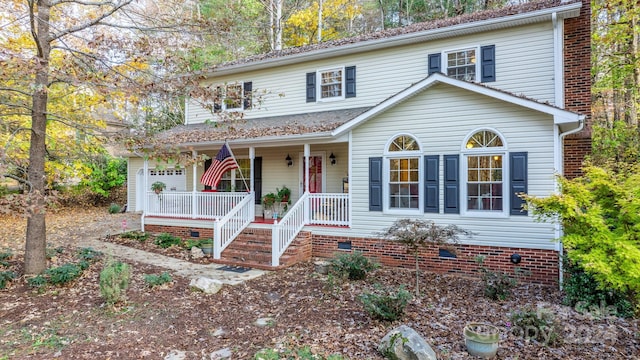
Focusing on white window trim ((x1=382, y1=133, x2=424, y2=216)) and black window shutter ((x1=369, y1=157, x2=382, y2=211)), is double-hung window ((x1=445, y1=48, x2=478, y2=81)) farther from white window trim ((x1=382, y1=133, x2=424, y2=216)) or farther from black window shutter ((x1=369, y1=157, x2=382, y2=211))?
black window shutter ((x1=369, y1=157, x2=382, y2=211))

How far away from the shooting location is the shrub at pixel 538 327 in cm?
458

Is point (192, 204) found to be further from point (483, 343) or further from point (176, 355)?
point (483, 343)

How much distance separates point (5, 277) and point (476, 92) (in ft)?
33.7

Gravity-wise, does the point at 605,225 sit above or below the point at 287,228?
above

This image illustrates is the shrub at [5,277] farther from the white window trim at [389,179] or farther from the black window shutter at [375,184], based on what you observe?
the white window trim at [389,179]

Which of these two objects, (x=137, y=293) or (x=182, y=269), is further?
(x=182, y=269)

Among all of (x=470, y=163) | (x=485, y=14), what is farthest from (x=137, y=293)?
(x=485, y=14)

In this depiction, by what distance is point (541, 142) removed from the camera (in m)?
7.59

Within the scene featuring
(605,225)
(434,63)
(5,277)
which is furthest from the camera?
(434,63)

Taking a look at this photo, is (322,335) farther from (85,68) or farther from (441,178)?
(85,68)

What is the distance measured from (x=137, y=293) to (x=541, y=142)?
8.65m

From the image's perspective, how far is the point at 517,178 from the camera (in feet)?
25.4

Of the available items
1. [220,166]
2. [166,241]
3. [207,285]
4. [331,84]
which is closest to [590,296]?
[207,285]

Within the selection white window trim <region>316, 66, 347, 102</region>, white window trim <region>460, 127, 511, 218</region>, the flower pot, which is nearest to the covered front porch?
white window trim <region>316, 66, 347, 102</region>
